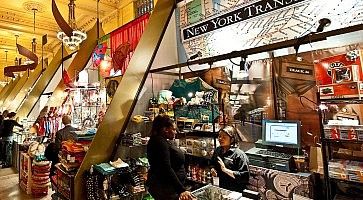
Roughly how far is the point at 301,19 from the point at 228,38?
40.6 inches

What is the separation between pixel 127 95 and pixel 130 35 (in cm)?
181

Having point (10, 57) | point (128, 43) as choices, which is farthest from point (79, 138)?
point (10, 57)

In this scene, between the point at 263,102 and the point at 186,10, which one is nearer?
the point at 263,102

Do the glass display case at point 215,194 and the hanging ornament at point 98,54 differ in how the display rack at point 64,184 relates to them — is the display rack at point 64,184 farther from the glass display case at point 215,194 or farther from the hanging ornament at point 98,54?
the hanging ornament at point 98,54

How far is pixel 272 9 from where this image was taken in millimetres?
3014

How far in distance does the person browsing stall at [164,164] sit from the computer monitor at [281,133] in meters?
1.15

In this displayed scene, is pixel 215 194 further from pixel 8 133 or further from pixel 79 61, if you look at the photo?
pixel 8 133

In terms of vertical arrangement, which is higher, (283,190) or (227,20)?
(227,20)

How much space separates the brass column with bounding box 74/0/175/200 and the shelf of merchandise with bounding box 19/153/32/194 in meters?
2.89

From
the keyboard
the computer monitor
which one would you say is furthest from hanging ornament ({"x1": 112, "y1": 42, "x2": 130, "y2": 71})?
the keyboard

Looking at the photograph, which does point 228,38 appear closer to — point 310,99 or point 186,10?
point 186,10

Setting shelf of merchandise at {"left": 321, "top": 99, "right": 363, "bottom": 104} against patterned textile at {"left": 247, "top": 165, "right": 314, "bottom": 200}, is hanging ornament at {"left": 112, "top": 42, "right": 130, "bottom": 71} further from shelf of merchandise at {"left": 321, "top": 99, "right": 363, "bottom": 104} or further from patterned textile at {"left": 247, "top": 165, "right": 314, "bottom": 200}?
shelf of merchandise at {"left": 321, "top": 99, "right": 363, "bottom": 104}

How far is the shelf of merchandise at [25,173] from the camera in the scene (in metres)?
5.08

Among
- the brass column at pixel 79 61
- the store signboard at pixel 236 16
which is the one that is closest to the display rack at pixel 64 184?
the store signboard at pixel 236 16
